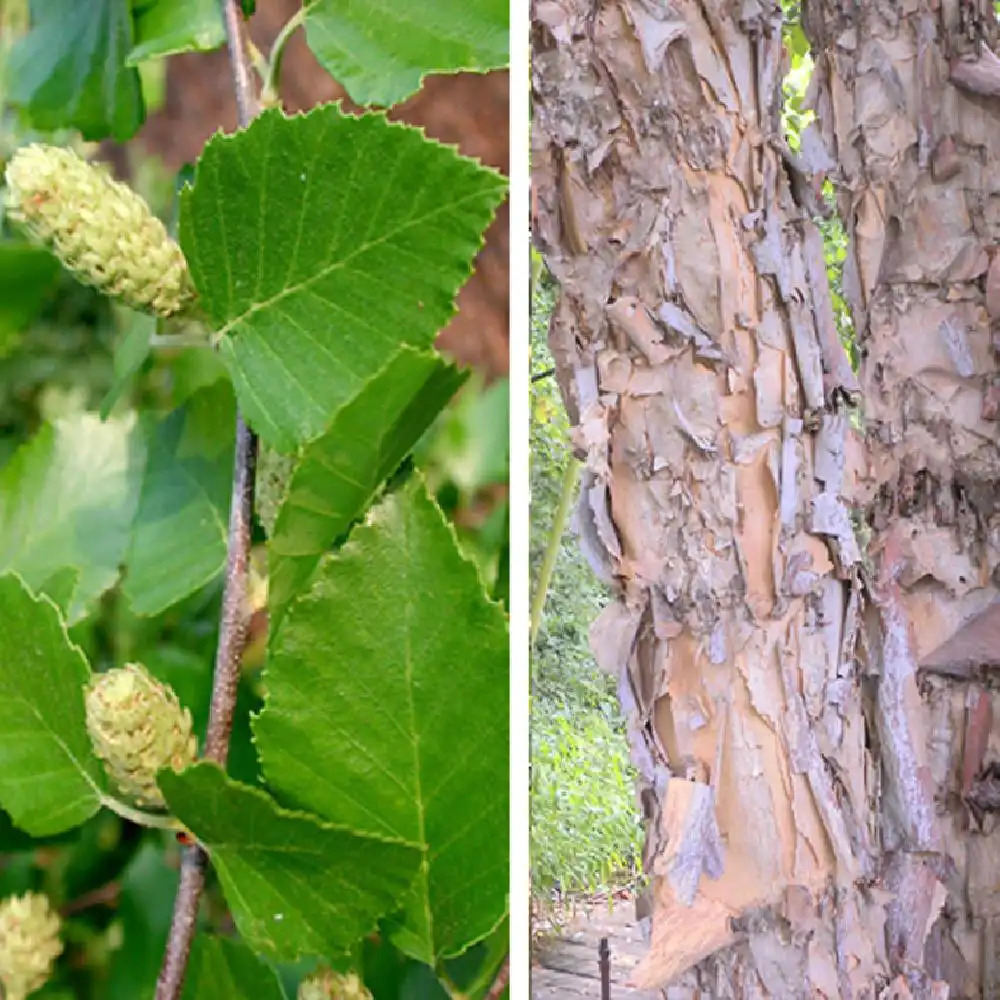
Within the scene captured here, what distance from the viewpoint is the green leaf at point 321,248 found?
0.25 metres

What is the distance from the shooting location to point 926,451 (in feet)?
1.09

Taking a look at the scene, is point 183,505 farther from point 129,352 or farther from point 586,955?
point 586,955

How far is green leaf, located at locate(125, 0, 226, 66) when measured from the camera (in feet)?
0.89

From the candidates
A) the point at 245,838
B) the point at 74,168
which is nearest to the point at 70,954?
the point at 245,838

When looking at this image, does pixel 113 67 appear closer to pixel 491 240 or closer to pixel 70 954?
pixel 491 240

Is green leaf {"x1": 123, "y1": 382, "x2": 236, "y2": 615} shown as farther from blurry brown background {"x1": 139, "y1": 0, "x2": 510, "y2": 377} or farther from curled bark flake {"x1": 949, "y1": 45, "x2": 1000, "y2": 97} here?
curled bark flake {"x1": 949, "y1": 45, "x2": 1000, "y2": 97}

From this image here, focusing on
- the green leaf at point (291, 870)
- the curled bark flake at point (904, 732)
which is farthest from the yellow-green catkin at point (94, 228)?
the curled bark flake at point (904, 732)

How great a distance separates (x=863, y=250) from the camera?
333 mm

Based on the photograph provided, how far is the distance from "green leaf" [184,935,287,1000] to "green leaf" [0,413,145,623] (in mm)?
92

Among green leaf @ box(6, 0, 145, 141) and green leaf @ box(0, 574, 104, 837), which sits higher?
green leaf @ box(6, 0, 145, 141)

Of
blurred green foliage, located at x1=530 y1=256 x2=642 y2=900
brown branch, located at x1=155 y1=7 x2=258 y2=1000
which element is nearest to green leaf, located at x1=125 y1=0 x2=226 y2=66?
brown branch, located at x1=155 y1=7 x2=258 y2=1000

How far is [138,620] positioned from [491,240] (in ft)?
0.45

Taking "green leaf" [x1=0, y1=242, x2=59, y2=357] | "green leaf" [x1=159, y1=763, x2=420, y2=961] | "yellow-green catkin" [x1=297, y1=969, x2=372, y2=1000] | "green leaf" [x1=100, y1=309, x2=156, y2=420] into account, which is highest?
"green leaf" [x1=0, y1=242, x2=59, y2=357]

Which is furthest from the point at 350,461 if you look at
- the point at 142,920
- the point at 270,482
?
the point at 142,920
